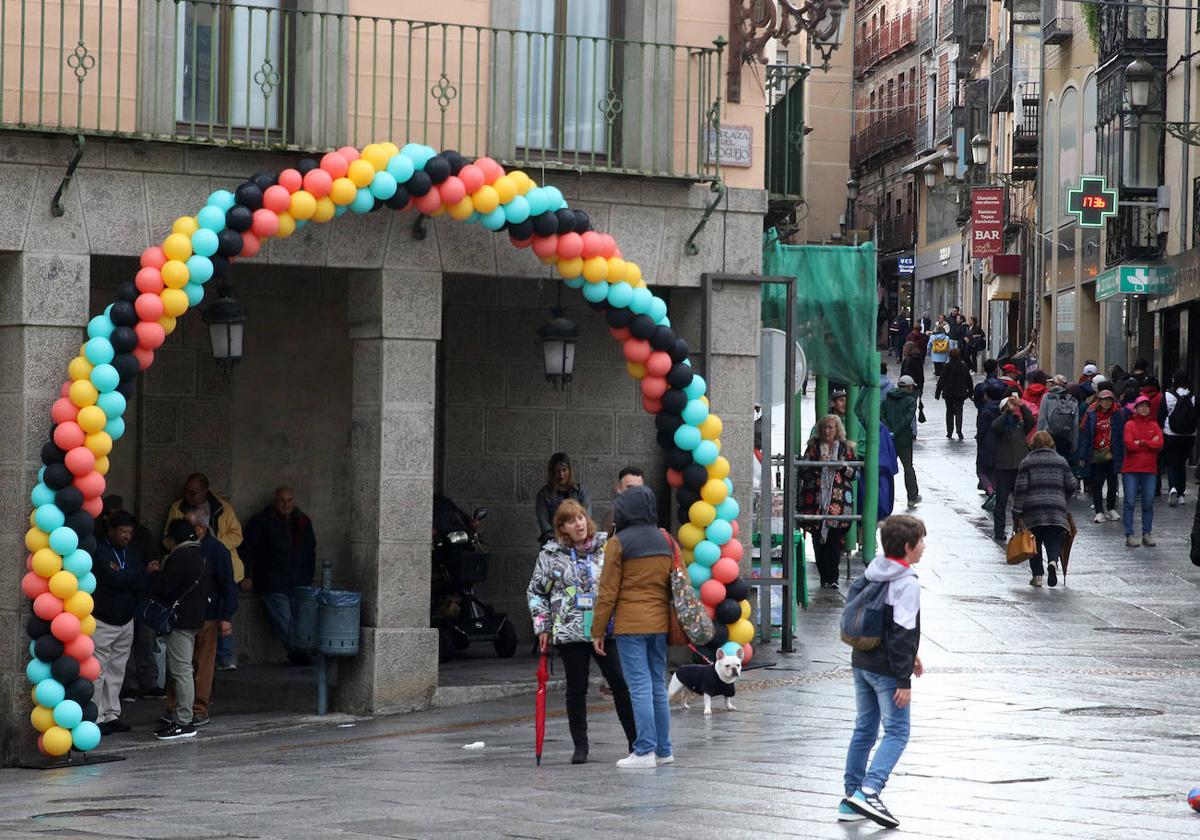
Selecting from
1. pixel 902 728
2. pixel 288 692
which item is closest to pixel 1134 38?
A: pixel 288 692

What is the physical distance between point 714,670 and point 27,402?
5.07 metres

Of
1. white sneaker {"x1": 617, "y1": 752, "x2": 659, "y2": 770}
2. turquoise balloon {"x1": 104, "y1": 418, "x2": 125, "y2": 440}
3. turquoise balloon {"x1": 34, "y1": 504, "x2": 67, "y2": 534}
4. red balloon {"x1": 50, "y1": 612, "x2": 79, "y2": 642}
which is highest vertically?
turquoise balloon {"x1": 104, "y1": 418, "x2": 125, "y2": 440}

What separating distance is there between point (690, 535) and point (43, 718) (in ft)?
16.0

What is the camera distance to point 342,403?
18.9m

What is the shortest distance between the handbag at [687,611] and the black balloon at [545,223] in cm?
403

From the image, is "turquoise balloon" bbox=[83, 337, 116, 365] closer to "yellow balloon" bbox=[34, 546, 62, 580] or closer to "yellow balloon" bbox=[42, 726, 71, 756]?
"yellow balloon" bbox=[34, 546, 62, 580]

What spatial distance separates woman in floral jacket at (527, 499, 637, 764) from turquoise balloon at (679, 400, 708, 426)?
353 centimetres

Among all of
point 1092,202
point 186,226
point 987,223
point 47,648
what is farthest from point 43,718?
point 987,223

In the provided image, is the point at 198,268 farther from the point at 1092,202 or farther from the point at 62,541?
the point at 1092,202

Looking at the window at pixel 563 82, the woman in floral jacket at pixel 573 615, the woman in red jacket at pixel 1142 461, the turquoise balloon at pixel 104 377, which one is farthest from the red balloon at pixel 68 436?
the woman in red jacket at pixel 1142 461

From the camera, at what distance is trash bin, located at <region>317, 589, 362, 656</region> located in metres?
15.8

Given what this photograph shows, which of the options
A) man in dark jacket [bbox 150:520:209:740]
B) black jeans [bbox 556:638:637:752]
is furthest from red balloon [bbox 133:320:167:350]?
black jeans [bbox 556:638:637:752]

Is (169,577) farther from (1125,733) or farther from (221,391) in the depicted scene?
(1125,733)

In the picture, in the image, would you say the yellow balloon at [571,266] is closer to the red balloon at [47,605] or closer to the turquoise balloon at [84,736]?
the red balloon at [47,605]
